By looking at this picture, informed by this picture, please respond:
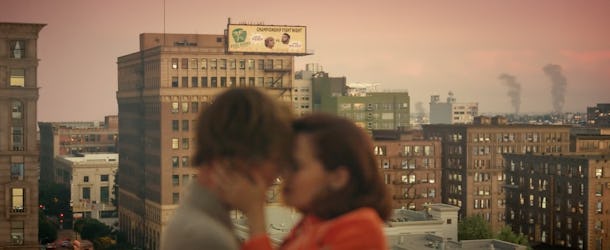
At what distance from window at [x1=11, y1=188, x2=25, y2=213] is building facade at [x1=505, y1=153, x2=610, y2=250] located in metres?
64.6

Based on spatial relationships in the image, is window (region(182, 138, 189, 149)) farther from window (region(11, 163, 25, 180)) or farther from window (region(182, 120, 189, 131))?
window (region(11, 163, 25, 180))

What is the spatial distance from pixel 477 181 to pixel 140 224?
4799 cm

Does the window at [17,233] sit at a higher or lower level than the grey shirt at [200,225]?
lower

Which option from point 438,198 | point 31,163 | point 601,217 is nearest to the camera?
point 31,163

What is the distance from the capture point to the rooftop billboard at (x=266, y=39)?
11906 centimetres

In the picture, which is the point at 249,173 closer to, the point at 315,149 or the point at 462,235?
the point at 315,149

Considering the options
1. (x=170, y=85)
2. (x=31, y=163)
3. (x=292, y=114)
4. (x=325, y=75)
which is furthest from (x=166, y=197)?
(x=292, y=114)

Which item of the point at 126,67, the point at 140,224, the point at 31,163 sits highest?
the point at 126,67

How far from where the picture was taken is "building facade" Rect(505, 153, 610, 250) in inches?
4262

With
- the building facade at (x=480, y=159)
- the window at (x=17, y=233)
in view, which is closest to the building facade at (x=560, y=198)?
the building facade at (x=480, y=159)

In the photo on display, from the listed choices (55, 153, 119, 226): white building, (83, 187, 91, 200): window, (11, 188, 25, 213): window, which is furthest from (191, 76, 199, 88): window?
(11, 188, 25, 213): window

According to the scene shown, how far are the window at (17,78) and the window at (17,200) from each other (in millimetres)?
7035

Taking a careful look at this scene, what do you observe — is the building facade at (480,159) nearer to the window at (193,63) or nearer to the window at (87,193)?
the window at (193,63)

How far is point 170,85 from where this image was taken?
116 meters
